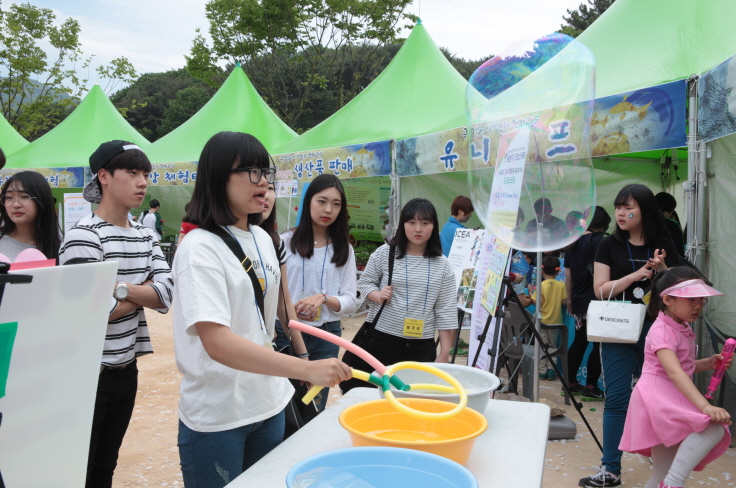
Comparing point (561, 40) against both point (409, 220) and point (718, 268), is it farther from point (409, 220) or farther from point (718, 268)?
point (718, 268)

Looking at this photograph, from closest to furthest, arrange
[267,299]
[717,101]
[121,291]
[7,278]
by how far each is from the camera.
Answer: [7,278]
[267,299]
[121,291]
[717,101]

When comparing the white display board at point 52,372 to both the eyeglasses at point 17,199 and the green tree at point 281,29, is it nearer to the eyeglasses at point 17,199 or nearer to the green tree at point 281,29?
the eyeglasses at point 17,199

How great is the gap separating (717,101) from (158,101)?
Result: 1215 inches

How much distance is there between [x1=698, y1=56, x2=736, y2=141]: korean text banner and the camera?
3.10m

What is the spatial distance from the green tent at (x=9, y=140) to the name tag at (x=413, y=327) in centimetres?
1521

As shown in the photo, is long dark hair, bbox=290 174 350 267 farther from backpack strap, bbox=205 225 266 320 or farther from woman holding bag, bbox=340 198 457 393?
backpack strap, bbox=205 225 266 320

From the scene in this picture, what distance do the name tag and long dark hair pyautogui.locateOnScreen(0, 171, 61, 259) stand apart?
174 centimetres

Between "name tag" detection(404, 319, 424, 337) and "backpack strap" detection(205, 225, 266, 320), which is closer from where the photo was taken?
"backpack strap" detection(205, 225, 266, 320)

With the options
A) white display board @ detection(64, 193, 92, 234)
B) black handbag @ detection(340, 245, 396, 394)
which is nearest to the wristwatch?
black handbag @ detection(340, 245, 396, 394)

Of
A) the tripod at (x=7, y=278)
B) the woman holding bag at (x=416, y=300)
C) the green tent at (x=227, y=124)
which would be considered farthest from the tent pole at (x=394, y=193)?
the tripod at (x=7, y=278)

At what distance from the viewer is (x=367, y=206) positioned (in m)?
9.75

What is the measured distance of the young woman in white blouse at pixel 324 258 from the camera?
280 cm

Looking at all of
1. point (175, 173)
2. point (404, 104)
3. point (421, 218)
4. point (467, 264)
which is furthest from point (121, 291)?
point (175, 173)

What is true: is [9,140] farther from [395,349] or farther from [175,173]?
[395,349]
